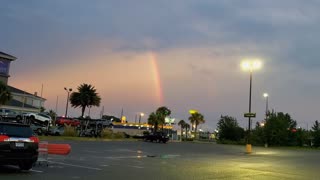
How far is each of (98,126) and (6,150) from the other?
175 ft

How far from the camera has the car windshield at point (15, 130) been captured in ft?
51.6

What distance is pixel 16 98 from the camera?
109500 millimetres

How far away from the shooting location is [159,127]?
128 meters

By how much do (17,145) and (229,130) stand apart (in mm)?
75396

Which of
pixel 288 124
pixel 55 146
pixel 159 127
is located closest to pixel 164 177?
pixel 55 146

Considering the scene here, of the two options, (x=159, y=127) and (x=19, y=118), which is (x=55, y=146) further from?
(x=159, y=127)

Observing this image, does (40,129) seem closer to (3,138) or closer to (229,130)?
(229,130)

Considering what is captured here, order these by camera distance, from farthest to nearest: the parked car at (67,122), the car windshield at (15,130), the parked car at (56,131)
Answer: the parked car at (67,122) → the parked car at (56,131) → the car windshield at (15,130)

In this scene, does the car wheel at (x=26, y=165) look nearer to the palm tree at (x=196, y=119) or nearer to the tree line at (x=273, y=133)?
the tree line at (x=273, y=133)

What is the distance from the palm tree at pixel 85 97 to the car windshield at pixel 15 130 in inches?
3175

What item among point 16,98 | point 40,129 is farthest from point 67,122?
point 16,98

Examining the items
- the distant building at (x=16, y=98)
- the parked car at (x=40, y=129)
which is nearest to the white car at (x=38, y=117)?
the parked car at (x=40, y=129)

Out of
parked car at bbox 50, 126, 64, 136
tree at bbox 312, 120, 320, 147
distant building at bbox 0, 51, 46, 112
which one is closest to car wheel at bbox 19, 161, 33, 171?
parked car at bbox 50, 126, 64, 136

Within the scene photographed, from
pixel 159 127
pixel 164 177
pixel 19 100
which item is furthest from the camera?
pixel 159 127
